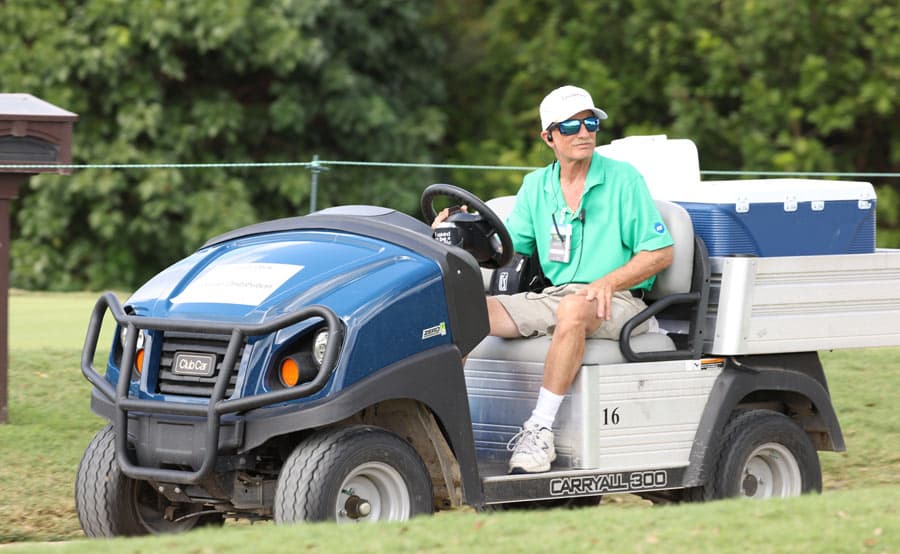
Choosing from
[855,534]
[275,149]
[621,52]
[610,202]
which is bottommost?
[855,534]

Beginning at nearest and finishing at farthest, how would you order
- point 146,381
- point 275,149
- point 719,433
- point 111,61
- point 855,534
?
point 855,534 → point 146,381 → point 719,433 → point 111,61 → point 275,149

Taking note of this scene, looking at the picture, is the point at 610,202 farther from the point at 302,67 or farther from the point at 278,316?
the point at 302,67

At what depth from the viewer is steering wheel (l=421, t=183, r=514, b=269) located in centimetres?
623

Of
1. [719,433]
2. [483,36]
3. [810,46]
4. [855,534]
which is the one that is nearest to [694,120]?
[810,46]

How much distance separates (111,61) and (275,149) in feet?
9.81

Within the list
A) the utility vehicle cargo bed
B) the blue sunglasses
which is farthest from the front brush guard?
Result: the utility vehicle cargo bed

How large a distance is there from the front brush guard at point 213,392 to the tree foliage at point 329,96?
12830mm

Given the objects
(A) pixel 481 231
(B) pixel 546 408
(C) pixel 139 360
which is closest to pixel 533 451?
(B) pixel 546 408

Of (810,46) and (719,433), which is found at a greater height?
(810,46)

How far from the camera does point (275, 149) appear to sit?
20531mm

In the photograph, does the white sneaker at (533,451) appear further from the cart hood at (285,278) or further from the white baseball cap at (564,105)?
the white baseball cap at (564,105)

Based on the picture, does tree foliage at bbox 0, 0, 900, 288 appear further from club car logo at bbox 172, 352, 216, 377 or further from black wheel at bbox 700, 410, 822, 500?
club car logo at bbox 172, 352, 216, 377

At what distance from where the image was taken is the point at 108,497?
227 inches

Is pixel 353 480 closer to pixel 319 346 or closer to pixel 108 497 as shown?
pixel 319 346
